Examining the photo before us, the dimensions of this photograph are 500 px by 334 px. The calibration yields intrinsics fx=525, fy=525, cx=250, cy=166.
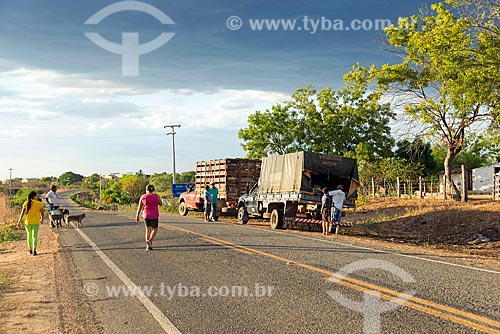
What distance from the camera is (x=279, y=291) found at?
8484 mm

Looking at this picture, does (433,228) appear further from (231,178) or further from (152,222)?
(152,222)

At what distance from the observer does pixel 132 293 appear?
8.71 metres

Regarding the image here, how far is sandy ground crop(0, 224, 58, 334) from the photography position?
7.20m

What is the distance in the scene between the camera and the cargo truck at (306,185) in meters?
20.8

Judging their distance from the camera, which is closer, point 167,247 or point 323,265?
point 323,265

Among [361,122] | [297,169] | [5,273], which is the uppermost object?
[361,122]

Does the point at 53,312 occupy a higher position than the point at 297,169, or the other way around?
the point at 297,169

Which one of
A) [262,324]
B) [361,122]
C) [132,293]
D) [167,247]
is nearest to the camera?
[262,324]

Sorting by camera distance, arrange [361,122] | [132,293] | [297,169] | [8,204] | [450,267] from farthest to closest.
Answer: [361,122], [8,204], [297,169], [450,267], [132,293]

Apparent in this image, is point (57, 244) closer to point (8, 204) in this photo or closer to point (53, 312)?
point (53, 312)

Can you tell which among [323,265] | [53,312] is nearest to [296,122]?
[323,265]

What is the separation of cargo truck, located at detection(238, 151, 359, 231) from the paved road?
6.80 m

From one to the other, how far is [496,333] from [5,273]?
9803 mm

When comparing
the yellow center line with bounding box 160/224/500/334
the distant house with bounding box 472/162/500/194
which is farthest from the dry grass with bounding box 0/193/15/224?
the distant house with bounding box 472/162/500/194
